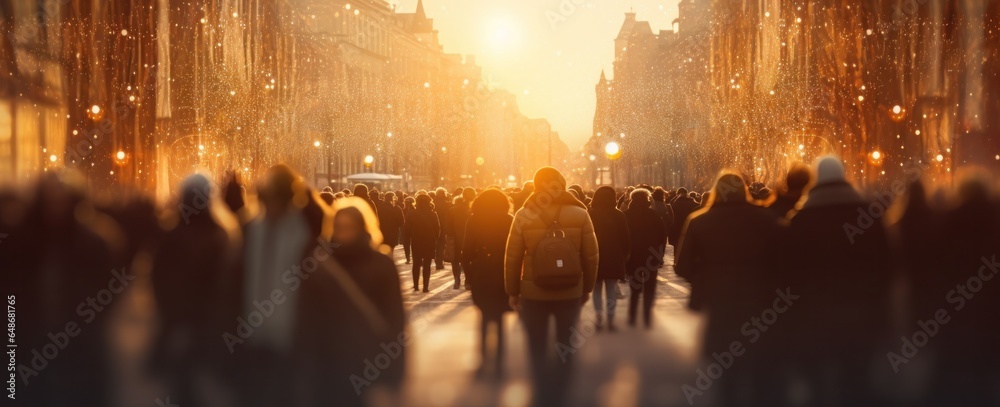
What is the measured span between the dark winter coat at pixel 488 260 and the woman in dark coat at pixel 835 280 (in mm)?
3711

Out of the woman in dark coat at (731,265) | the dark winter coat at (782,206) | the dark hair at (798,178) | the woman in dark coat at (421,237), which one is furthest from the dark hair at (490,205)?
the woman in dark coat at (421,237)

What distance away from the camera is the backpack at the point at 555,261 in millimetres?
9930

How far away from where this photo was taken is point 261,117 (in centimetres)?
6078

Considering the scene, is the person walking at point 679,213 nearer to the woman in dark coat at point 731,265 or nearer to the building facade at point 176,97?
the woman in dark coat at point 731,265

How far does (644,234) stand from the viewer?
17438mm

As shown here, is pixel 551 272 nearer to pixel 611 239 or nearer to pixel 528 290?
pixel 528 290

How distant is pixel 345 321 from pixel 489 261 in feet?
16.5

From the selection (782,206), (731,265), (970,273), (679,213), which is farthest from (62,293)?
(679,213)

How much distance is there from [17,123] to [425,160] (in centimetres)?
8117

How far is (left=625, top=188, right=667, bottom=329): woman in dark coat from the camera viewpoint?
55.0ft

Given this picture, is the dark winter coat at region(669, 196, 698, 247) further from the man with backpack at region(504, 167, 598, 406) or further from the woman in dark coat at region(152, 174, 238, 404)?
the woman in dark coat at region(152, 174, 238, 404)

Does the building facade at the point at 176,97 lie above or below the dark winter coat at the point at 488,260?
above

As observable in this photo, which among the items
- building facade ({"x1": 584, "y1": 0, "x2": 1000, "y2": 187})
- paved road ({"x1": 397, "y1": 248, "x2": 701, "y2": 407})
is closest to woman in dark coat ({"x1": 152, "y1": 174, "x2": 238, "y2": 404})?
paved road ({"x1": 397, "y1": 248, "x2": 701, "y2": 407})

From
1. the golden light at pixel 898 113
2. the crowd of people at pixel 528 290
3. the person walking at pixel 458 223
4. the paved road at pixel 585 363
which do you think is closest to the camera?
the crowd of people at pixel 528 290
